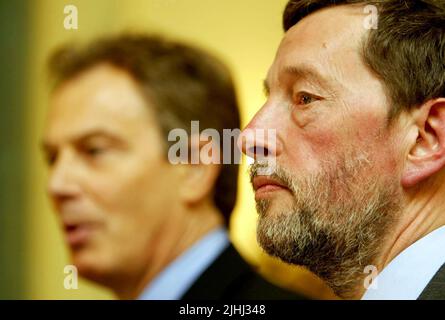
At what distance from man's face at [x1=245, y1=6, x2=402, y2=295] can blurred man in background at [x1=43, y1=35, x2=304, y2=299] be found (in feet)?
0.58

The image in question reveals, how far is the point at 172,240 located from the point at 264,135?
280mm

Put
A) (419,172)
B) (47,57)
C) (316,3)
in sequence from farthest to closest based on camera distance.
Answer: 1. (47,57)
2. (316,3)
3. (419,172)

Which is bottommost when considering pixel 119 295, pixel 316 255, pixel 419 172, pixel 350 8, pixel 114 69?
pixel 119 295

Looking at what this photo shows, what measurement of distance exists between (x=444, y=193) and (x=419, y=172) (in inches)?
2.3

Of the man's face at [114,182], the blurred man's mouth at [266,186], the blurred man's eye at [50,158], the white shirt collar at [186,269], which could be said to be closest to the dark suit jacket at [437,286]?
the blurred man's mouth at [266,186]

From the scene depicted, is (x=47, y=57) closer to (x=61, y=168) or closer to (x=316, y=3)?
(x=61, y=168)

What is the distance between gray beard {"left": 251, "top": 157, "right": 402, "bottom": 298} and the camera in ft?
3.30

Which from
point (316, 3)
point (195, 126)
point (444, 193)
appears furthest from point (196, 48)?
point (444, 193)

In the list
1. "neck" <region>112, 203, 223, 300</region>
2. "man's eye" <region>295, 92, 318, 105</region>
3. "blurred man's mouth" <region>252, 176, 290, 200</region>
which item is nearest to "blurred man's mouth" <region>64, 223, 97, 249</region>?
"neck" <region>112, 203, 223, 300</region>

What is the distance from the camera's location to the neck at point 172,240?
1190 millimetres

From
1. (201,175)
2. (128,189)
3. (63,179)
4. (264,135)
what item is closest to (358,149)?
(264,135)

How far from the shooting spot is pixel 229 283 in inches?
45.5

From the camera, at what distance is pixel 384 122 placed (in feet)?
3.26

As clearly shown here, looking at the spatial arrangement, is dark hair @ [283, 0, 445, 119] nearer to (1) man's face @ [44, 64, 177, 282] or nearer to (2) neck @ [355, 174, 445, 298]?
(2) neck @ [355, 174, 445, 298]
